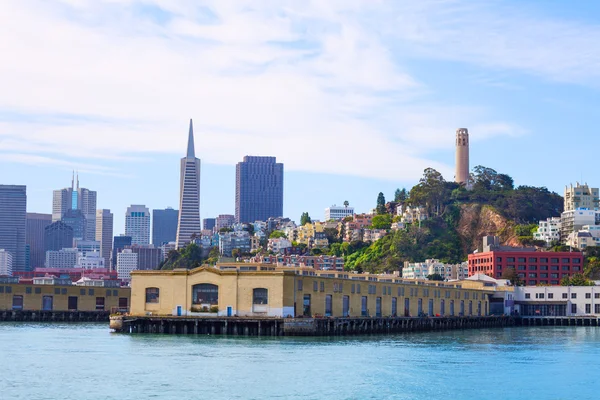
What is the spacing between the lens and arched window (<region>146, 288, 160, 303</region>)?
365ft

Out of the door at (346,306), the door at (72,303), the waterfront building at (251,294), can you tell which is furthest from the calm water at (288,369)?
the door at (72,303)

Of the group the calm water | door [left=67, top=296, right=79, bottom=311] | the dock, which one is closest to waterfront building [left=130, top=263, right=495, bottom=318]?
the dock

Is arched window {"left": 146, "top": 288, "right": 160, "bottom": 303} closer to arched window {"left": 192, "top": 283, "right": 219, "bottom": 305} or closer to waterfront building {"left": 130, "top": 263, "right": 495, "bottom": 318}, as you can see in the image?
waterfront building {"left": 130, "top": 263, "right": 495, "bottom": 318}

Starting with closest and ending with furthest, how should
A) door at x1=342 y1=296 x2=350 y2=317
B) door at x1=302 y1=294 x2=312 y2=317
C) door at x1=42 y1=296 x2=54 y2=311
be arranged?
door at x1=302 y1=294 x2=312 y2=317
door at x1=342 y1=296 x2=350 y2=317
door at x1=42 y1=296 x2=54 y2=311

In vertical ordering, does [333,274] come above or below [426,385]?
above

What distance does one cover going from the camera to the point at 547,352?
310 ft

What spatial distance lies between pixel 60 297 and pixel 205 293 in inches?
2359

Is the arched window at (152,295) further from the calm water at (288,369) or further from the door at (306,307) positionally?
Result: the door at (306,307)

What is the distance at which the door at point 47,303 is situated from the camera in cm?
15888

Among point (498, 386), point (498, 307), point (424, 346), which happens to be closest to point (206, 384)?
point (498, 386)

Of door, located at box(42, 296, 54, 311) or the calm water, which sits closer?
the calm water

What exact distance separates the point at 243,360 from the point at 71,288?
91.4 m

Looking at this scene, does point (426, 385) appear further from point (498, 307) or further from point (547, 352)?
point (498, 307)

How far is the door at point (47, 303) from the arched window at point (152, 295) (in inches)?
2062
